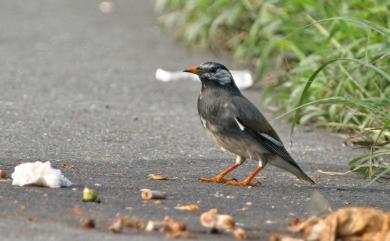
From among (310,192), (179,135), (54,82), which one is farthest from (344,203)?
(54,82)

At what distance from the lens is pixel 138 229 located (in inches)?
194

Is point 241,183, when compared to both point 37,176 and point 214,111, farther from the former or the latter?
point 37,176

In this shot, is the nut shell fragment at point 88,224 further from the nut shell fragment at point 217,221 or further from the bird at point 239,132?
the bird at point 239,132

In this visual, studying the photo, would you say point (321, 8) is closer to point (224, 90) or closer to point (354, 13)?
point (354, 13)

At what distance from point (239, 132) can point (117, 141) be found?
1493 mm

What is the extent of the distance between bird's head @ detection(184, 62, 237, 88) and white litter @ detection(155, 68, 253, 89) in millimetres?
3386

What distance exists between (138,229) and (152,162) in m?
2.09

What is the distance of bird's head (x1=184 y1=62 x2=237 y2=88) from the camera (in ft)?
22.1

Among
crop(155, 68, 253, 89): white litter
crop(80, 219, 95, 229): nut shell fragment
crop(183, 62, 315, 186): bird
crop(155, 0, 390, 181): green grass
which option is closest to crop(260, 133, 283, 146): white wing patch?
crop(183, 62, 315, 186): bird

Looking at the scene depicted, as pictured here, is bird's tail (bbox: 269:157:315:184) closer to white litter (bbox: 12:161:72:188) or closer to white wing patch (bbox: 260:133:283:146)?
white wing patch (bbox: 260:133:283:146)

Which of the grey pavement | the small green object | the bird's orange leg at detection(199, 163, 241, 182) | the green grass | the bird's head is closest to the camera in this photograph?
the grey pavement

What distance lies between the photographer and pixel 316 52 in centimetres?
888

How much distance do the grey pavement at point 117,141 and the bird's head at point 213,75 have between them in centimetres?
60

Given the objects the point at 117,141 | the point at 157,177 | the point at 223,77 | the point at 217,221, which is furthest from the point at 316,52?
the point at 217,221
